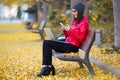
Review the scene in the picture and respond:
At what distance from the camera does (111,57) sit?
41.7 feet

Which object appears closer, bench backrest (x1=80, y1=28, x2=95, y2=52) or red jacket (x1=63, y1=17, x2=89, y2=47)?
bench backrest (x1=80, y1=28, x2=95, y2=52)

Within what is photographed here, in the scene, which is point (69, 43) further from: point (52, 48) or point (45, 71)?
point (45, 71)

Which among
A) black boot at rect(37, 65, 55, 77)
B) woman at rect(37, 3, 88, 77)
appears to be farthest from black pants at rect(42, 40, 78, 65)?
black boot at rect(37, 65, 55, 77)

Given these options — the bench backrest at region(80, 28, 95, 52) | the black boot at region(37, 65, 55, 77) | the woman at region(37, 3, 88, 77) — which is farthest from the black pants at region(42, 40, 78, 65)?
the bench backrest at region(80, 28, 95, 52)

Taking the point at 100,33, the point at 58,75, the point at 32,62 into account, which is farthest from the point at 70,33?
the point at 100,33

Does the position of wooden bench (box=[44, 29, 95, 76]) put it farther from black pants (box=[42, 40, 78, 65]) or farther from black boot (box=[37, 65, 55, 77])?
black boot (box=[37, 65, 55, 77])

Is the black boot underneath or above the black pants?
underneath

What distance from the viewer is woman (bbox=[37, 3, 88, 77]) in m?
9.45

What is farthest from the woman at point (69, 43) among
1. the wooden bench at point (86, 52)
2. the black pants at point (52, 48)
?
the wooden bench at point (86, 52)

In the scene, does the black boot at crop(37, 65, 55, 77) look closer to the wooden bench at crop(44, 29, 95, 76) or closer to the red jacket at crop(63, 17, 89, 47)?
the wooden bench at crop(44, 29, 95, 76)

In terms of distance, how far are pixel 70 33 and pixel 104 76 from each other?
1220 millimetres

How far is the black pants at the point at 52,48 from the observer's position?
31.2 feet

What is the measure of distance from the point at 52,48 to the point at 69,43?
405mm

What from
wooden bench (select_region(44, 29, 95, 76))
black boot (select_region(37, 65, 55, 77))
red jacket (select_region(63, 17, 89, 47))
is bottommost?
black boot (select_region(37, 65, 55, 77))
